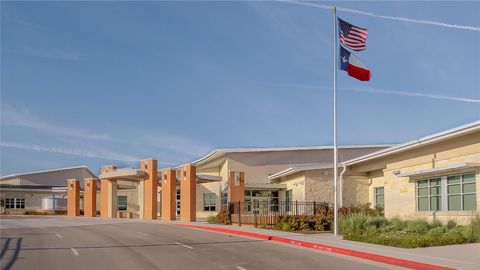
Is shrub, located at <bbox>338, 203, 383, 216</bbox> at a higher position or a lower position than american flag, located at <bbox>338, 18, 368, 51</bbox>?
lower

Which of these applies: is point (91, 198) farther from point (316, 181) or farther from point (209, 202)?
point (316, 181)

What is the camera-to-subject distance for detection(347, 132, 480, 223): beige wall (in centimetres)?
2431

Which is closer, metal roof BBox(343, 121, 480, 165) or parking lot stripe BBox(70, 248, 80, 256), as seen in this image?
parking lot stripe BBox(70, 248, 80, 256)

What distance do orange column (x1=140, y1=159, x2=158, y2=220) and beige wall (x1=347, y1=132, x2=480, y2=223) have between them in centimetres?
2040

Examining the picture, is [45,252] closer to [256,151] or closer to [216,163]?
[256,151]

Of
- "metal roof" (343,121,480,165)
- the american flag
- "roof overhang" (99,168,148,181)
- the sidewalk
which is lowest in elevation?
the sidewalk

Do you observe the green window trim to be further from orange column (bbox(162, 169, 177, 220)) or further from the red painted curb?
the red painted curb

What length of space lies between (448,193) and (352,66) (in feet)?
23.2

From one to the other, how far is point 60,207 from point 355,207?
49252mm

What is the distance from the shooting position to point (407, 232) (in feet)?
75.9

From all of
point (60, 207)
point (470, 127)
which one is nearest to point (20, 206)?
point (60, 207)

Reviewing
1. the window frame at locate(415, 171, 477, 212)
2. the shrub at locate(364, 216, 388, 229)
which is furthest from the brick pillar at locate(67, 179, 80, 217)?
the shrub at locate(364, 216, 388, 229)

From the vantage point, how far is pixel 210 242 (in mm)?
22984

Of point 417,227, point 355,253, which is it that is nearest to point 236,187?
point 417,227
